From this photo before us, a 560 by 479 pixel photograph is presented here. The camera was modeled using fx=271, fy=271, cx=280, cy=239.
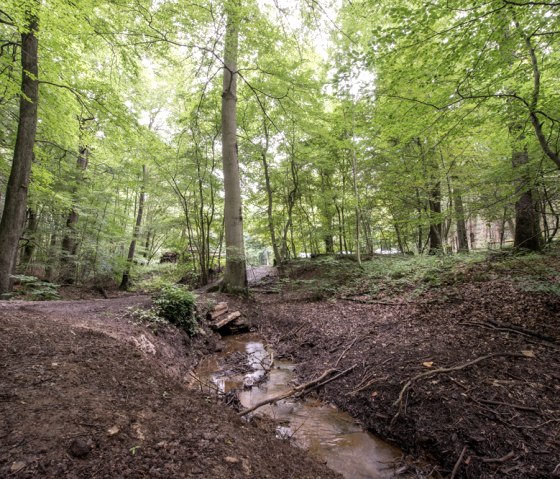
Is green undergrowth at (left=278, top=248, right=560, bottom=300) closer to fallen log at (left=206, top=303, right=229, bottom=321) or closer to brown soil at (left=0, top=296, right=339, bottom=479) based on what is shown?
fallen log at (left=206, top=303, right=229, bottom=321)

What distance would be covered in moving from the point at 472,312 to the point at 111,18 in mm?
10736

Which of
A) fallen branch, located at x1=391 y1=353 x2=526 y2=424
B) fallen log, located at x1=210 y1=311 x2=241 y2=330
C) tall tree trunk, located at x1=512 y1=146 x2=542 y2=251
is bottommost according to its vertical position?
fallen branch, located at x1=391 y1=353 x2=526 y2=424

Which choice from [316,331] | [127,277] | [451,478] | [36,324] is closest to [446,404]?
[451,478]

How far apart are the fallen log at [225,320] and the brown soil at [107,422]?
9.55 ft

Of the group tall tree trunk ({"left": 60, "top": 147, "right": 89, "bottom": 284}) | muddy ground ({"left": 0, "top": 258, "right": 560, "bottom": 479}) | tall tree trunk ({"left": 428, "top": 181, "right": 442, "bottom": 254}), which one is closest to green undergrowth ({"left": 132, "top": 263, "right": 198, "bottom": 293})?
tall tree trunk ({"left": 60, "top": 147, "right": 89, "bottom": 284})

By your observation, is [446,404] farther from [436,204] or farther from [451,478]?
[436,204]

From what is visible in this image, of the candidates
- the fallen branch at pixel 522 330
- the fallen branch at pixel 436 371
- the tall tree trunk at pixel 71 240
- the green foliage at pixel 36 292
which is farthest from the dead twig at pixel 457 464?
the tall tree trunk at pixel 71 240

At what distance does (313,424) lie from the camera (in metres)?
3.22

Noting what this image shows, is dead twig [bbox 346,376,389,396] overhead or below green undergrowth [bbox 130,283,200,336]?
below

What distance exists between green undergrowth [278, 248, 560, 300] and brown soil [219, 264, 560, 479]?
32cm

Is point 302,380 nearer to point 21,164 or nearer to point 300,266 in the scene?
point 300,266

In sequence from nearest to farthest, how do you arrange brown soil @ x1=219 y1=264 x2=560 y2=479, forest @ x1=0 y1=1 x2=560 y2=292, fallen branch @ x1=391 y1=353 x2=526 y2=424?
brown soil @ x1=219 y1=264 x2=560 y2=479, fallen branch @ x1=391 y1=353 x2=526 y2=424, forest @ x1=0 y1=1 x2=560 y2=292

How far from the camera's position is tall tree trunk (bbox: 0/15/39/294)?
249 inches

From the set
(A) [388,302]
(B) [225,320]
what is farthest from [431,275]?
(B) [225,320]
